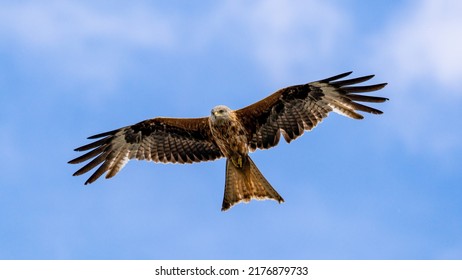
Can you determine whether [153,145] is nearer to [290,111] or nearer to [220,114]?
[220,114]

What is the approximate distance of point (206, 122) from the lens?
14445 millimetres

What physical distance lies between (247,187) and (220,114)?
138 centimetres

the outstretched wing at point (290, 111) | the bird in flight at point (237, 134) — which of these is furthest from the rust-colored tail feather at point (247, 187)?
the outstretched wing at point (290, 111)

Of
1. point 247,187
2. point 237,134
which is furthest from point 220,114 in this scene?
point 247,187

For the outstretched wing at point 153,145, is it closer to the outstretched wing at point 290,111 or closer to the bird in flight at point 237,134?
the bird in flight at point 237,134

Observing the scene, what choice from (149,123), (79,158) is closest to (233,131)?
(149,123)

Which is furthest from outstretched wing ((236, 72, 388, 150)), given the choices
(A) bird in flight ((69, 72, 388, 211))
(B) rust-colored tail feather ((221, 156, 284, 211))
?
(B) rust-colored tail feather ((221, 156, 284, 211))

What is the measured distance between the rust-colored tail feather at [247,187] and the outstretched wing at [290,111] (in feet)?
1.78

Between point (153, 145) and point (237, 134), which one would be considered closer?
point (237, 134)

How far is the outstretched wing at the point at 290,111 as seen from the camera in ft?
46.4

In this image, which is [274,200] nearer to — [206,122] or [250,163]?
[250,163]

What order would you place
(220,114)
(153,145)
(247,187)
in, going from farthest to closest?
(153,145) → (247,187) → (220,114)

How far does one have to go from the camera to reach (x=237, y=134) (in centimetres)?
1402

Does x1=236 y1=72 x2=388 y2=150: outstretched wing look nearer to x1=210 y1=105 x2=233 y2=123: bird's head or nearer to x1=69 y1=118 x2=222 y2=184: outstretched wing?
x1=210 y1=105 x2=233 y2=123: bird's head
